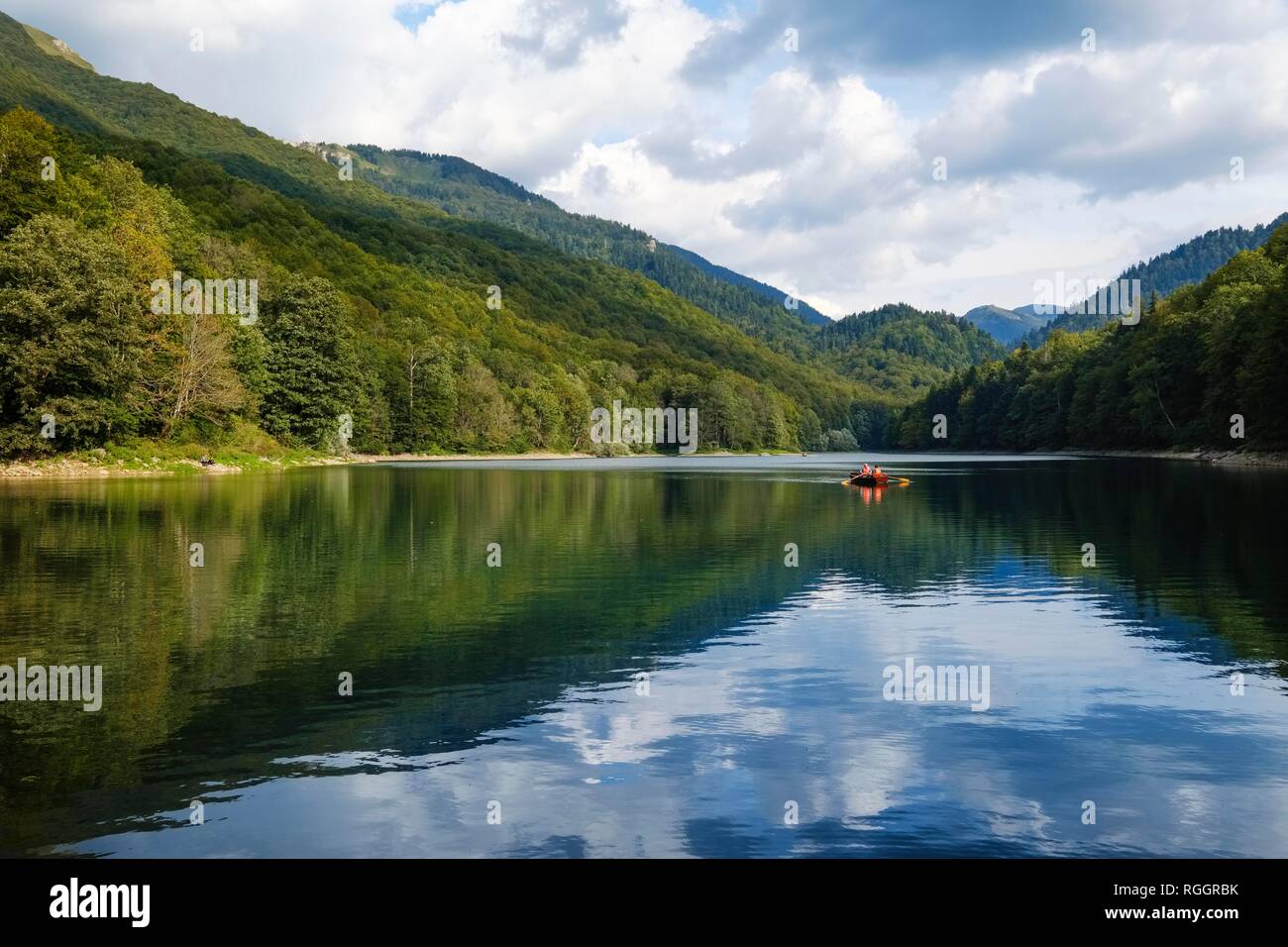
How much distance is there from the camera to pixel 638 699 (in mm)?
18203

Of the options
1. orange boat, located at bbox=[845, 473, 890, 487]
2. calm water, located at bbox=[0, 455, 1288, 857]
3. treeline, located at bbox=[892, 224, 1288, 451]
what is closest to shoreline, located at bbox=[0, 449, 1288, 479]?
treeline, located at bbox=[892, 224, 1288, 451]

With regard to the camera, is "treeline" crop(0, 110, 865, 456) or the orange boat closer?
"treeline" crop(0, 110, 865, 456)

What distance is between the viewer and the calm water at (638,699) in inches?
485

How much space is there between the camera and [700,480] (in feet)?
340

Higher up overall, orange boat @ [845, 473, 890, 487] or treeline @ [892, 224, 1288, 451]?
treeline @ [892, 224, 1288, 451]

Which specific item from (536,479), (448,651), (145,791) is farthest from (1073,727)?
(536,479)

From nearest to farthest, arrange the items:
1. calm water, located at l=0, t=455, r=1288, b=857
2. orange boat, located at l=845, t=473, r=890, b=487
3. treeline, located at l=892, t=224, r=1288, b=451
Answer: calm water, located at l=0, t=455, r=1288, b=857 → orange boat, located at l=845, t=473, r=890, b=487 → treeline, located at l=892, t=224, r=1288, b=451

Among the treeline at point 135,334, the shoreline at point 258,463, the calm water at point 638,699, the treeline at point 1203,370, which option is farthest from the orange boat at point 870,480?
the treeline at point 135,334

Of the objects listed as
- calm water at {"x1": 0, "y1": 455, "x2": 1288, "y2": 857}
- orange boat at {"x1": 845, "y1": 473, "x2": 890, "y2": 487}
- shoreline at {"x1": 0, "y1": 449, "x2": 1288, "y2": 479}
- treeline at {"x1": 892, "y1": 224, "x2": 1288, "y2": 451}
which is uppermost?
treeline at {"x1": 892, "y1": 224, "x2": 1288, "y2": 451}

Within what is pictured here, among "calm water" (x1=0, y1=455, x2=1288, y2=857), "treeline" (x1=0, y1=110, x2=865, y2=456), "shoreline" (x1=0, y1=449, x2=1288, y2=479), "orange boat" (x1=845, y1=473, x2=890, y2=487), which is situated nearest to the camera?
"calm water" (x1=0, y1=455, x2=1288, y2=857)

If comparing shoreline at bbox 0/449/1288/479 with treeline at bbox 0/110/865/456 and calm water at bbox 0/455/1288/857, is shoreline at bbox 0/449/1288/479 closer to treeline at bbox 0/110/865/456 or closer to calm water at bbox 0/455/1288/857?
treeline at bbox 0/110/865/456

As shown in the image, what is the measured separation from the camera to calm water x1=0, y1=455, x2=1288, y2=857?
1232cm

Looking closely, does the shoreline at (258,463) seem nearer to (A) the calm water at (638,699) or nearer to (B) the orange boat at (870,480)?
(A) the calm water at (638,699)
